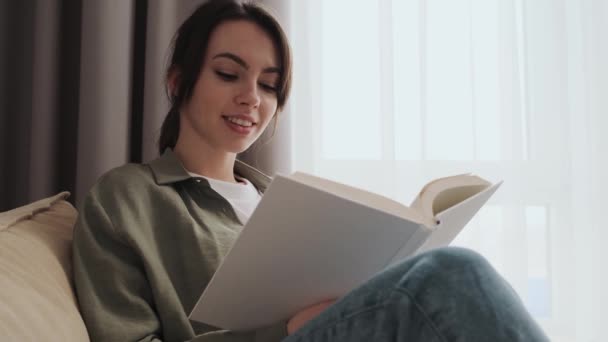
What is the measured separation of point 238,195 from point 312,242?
588mm

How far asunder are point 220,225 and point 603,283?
1230 mm

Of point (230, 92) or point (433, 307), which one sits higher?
point (230, 92)

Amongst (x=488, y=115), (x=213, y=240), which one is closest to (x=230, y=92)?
(x=213, y=240)

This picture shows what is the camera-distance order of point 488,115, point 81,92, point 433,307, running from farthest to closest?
point 488,115
point 81,92
point 433,307

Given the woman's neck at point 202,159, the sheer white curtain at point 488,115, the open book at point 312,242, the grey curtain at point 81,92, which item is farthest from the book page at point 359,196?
the sheer white curtain at point 488,115

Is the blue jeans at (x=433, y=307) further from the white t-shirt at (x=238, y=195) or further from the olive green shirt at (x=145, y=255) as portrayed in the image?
the white t-shirt at (x=238, y=195)

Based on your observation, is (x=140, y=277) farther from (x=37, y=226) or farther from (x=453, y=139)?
(x=453, y=139)

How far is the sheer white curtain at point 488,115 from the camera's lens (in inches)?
69.5

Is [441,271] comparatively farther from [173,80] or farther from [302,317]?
[173,80]

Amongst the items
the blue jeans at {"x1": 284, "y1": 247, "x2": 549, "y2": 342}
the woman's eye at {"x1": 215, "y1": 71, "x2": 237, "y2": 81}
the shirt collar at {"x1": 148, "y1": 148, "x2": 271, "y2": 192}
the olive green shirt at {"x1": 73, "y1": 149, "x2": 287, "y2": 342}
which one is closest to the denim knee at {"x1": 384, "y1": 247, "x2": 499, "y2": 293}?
the blue jeans at {"x1": 284, "y1": 247, "x2": 549, "y2": 342}

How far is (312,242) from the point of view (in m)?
0.74

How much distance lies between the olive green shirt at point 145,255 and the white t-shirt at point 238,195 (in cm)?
9

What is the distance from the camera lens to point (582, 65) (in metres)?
1.83

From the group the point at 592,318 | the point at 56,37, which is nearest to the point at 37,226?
the point at 56,37
